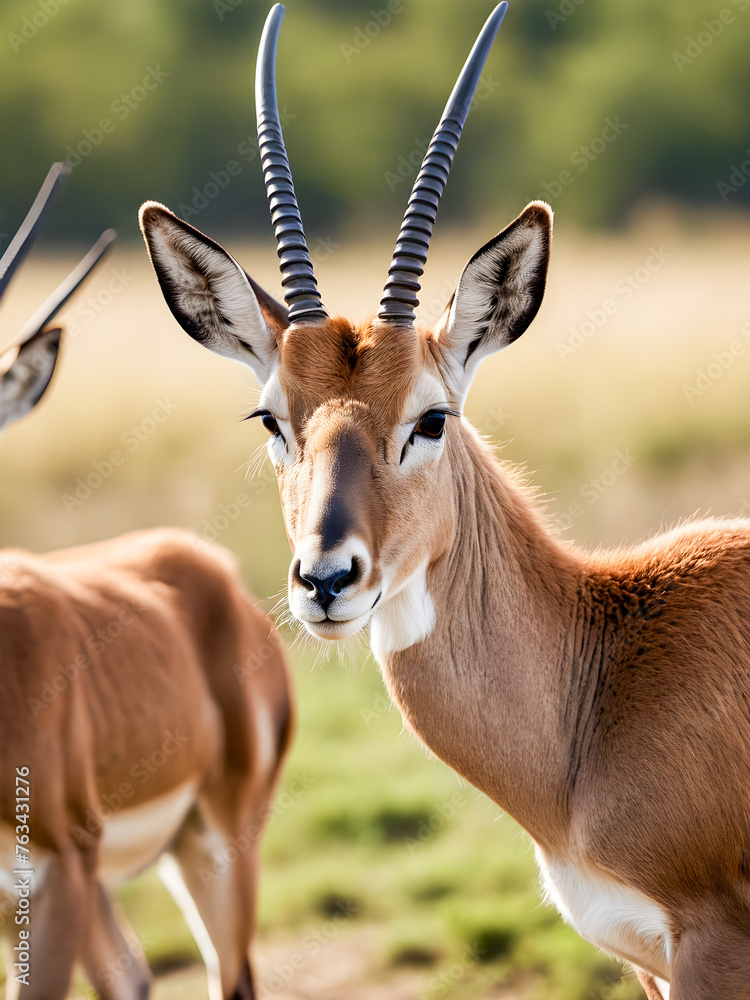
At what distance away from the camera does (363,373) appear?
12.8ft

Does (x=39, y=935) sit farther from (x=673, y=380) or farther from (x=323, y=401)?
(x=673, y=380)

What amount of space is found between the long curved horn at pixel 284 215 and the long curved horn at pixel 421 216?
29cm

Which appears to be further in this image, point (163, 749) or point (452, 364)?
point (163, 749)

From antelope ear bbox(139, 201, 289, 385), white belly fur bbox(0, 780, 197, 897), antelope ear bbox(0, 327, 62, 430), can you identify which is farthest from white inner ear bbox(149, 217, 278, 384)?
white belly fur bbox(0, 780, 197, 897)

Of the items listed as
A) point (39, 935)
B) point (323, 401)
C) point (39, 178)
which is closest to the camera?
point (323, 401)

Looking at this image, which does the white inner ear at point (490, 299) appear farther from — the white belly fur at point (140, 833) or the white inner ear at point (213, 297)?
the white belly fur at point (140, 833)

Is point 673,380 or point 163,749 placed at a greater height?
point 673,380

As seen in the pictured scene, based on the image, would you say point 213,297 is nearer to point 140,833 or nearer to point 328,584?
point 328,584

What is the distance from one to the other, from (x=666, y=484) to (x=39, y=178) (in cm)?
1845

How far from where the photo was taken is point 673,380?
16.3 m

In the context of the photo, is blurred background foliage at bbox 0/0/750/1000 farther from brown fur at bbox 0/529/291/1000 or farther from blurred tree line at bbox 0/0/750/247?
brown fur at bbox 0/529/291/1000

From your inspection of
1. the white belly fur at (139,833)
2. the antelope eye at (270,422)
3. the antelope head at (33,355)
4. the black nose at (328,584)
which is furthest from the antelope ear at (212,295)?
the white belly fur at (139,833)

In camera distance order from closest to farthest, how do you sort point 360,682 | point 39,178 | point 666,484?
1. point 360,682
2. point 666,484
3. point 39,178

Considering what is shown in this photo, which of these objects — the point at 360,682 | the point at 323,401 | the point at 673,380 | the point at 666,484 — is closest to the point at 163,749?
the point at 323,401
